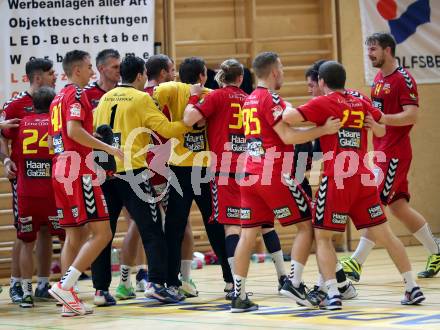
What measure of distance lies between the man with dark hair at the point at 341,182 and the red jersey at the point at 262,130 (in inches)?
7.4

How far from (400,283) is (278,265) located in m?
1.25

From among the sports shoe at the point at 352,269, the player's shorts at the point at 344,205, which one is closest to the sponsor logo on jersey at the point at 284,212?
the player's shorts at the point at 344,205

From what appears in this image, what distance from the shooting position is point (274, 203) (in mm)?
6848

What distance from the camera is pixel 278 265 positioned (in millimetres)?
7895

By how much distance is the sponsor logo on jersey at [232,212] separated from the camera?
761cm

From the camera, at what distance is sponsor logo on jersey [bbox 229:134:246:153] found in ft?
25.0

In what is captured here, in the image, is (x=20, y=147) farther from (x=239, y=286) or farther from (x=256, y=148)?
(x=239, y=286)

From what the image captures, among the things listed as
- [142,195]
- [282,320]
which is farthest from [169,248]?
[282,320]

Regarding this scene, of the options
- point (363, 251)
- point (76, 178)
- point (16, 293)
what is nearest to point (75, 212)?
point (76, 178)

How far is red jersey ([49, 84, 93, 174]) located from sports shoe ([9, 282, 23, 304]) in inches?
70.1

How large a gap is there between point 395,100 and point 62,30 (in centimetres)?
466

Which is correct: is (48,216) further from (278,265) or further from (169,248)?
(278,265)

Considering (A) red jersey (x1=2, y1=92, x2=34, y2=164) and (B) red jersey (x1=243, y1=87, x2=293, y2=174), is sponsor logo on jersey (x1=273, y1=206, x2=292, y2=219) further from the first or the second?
(A) red jersey (x1=2, y1=92, x2=34, y2=164)

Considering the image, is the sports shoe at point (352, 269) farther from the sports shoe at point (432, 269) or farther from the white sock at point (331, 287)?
the white sock at point (331, 287)
